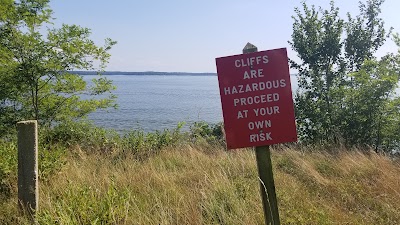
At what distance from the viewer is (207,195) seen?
13.0 feet

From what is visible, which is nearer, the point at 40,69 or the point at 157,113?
the point at 40,69

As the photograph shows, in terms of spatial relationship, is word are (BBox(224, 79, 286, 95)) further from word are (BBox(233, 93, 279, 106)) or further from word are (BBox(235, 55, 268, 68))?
word are (BBox(235, 55, 268, 68))

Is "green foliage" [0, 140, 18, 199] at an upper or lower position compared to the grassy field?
upper

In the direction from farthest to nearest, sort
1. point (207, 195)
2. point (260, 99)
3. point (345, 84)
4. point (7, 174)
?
1. point (345, 84)
2. point (7, 174)
3. point (207, 195)
4. point (260, 99)

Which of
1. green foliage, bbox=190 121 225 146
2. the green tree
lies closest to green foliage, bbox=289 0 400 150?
green foliage, bbox=190 121 225 146

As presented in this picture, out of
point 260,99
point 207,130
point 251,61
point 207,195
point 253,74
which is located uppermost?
point 251,61

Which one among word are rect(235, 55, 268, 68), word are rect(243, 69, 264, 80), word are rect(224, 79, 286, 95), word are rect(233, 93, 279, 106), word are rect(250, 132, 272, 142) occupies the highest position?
word are rect(235, 55, 268, 68)

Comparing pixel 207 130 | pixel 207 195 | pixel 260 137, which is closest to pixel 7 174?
pixel 207 195

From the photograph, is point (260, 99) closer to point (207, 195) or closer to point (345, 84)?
point (207, 195)

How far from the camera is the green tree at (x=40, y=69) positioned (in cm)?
832

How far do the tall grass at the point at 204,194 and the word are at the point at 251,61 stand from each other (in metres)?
1.49

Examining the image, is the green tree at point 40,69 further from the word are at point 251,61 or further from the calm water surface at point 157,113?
the word are at point 251,61

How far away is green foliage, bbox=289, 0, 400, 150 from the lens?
10133 millimetres

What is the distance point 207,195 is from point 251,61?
71.7 inches
